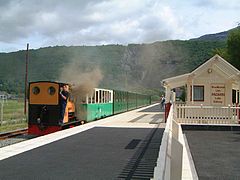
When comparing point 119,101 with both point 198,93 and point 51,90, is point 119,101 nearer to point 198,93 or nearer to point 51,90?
point 198,93

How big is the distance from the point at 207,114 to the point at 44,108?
25.4 feet

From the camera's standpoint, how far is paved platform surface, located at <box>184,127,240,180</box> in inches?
313

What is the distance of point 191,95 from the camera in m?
20.9

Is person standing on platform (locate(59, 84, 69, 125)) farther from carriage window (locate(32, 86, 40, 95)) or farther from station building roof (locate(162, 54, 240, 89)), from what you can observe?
station building roof (locate(162, 54, 240, 89))

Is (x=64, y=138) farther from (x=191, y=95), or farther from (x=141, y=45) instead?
(x=141, y=45)

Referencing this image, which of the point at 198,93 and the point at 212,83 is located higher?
the point at 212,83

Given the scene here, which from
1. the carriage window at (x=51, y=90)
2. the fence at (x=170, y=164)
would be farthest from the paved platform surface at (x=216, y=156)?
the carriage window at (x=51, y=90)

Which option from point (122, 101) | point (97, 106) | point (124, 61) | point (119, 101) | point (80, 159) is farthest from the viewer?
point (124, 61)

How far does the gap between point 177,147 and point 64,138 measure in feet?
25.8

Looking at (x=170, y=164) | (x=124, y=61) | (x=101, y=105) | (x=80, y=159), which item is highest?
(x=124, y=61)

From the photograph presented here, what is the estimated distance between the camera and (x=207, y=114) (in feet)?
60.0

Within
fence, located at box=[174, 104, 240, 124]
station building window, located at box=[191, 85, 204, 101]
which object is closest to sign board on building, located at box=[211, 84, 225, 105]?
station building window, located at box=[191, 85, 204, 101]

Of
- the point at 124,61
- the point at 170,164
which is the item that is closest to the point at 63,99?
the point at 170,164

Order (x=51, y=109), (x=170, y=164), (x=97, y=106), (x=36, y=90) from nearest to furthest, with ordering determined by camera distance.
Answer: (x=170, y=164), (x=51, y=109), (x=36, y=90), (x=97, y=106)
